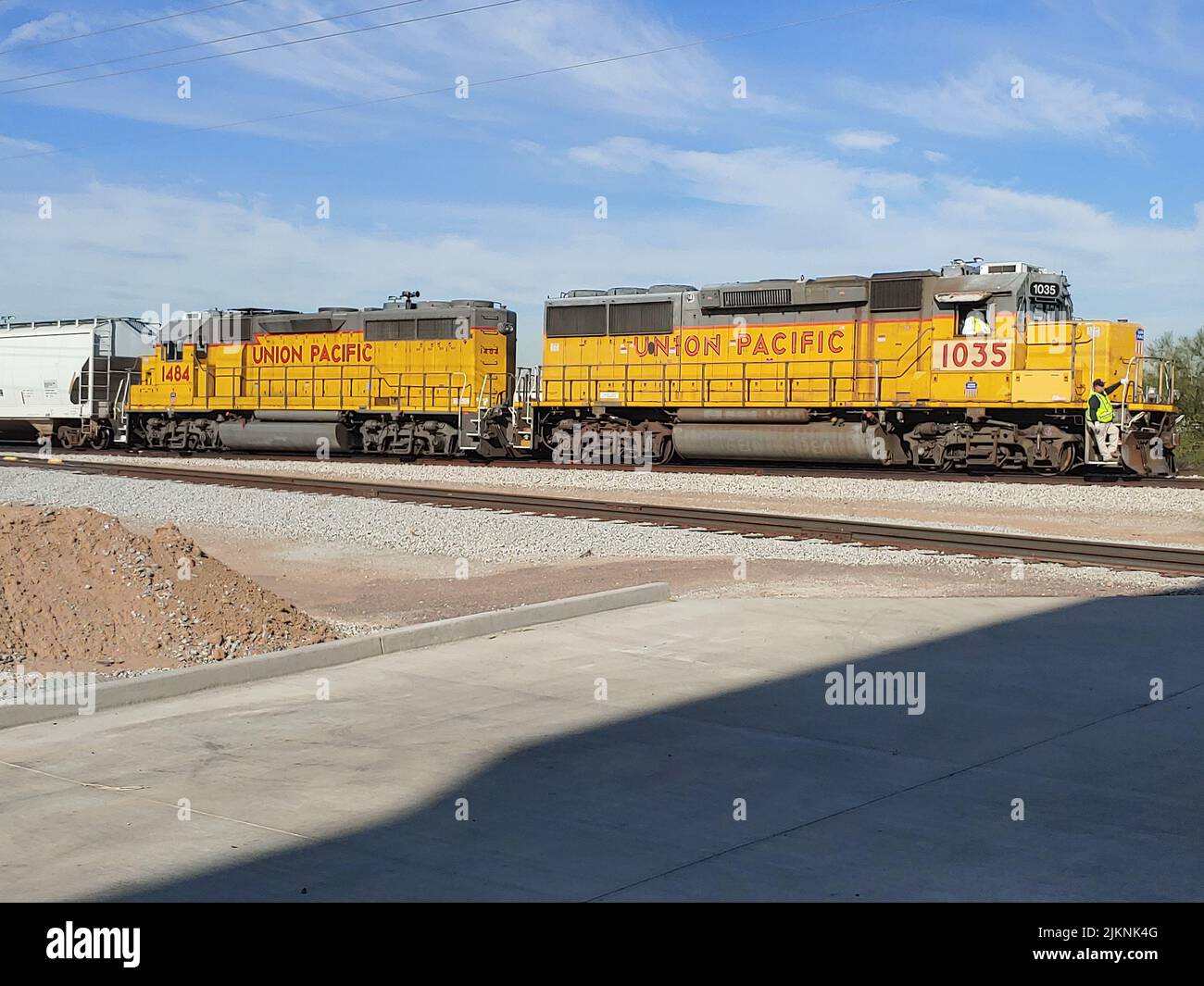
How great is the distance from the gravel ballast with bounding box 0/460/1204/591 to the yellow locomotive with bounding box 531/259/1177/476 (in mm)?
2949

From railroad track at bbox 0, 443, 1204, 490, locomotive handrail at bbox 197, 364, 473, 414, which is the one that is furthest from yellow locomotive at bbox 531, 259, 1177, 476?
locomotive handrail at bbox 197, 364, 473, 414

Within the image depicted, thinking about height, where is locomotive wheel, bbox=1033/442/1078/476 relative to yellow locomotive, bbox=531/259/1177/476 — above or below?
below

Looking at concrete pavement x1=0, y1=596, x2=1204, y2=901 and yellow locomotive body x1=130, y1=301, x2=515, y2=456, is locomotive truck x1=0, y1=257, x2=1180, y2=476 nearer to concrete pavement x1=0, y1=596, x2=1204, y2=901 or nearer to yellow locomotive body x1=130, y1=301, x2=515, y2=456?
yellow locomotive body x1=130, y1=301, x2=515, y2=456

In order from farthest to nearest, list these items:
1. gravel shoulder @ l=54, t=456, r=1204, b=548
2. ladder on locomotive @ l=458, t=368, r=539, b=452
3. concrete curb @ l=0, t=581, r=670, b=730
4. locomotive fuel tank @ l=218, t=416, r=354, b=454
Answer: locomotive fuel tank @ l=218, t=416, r=354, b=454 < ladder on locomotive @ l=458, t=368, r=539, b=452 < gravel shoulder @ l=54, t=456, r=1204, b=548 < concrete curb @ l=0, t=581, r=670, b=730

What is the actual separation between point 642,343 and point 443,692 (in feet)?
68.5

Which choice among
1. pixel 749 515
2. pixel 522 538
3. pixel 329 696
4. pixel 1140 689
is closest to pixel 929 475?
pixel 749 515

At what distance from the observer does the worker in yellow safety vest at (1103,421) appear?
70.6 ft

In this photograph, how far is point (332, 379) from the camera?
3142 centimetres

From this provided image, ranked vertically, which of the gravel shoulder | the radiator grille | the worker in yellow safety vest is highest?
the radiator grille

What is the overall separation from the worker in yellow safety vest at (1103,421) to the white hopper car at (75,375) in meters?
26.4

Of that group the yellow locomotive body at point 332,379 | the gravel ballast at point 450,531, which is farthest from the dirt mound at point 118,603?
the yellow locomotive body at point 332,379

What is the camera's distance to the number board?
22.8m

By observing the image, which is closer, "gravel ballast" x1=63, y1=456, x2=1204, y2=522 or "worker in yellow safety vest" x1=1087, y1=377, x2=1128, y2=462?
"gravel ballast" x1=63, y1=456, x2=1204, y2=522

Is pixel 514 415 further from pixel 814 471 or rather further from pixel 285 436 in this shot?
pixel 814 471
